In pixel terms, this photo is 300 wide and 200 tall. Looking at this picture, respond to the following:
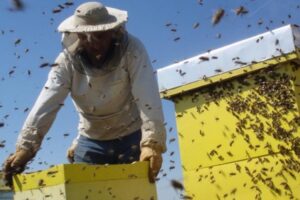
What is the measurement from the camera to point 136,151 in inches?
137

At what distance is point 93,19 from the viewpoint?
3354 millimetres

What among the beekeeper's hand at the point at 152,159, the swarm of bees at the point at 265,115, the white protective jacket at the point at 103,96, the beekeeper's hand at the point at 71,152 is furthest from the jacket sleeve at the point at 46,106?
the swarm of bees at the point at 265,115

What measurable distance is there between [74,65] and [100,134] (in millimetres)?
533

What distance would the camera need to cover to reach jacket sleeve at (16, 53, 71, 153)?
330 centimetres

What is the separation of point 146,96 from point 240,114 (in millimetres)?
1014

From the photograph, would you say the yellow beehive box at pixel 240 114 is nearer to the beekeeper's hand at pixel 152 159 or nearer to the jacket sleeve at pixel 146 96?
the jacket sleeve at pixel 146 96

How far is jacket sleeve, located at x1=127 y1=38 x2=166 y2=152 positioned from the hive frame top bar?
2.74 feet

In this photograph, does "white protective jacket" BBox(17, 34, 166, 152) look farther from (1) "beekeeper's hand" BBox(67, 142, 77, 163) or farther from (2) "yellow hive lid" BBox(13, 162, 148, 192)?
(2) "yellow hive lid" BBox(13, 162, 148, 192)

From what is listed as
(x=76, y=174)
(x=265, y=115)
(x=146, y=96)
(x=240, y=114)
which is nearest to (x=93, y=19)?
(x=146, y=96)

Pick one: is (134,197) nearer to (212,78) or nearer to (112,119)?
(112,119)

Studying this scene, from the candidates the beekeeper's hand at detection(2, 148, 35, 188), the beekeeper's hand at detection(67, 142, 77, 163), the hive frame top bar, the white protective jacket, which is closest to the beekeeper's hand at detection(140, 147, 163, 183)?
the white protective jacket

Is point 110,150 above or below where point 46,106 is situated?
below

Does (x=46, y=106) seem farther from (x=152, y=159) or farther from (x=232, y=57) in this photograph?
(x=232, y=57)

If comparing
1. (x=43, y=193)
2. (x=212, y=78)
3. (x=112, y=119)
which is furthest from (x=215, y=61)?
(x=43, y=193)
